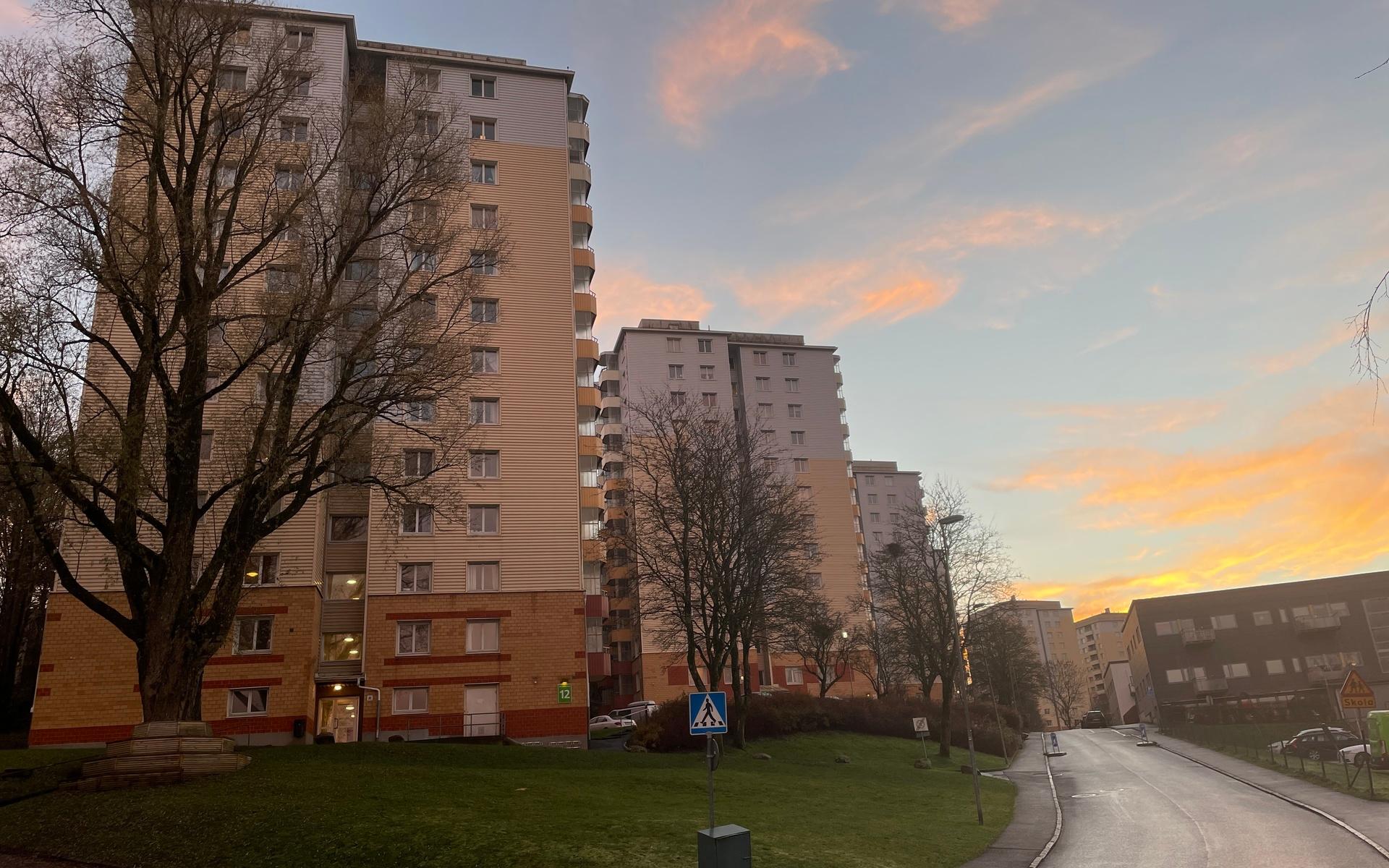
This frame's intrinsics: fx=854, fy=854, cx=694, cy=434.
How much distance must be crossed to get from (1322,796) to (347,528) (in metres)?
39.2

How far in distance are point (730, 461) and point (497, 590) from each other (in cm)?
1223

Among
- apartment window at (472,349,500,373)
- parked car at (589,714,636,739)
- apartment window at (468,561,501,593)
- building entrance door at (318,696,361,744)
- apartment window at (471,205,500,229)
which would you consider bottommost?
parked car at (589,714,636,739)

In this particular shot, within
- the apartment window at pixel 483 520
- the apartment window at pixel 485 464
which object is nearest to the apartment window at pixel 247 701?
the apartment window at pixel 483 520

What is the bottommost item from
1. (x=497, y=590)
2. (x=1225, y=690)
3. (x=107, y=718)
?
(x=1225, y=690)

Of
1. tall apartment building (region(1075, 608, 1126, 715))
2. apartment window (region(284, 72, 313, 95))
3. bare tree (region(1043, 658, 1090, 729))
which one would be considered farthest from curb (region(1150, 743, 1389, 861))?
tall apartment building (region(1075, 608, 1126, 715))

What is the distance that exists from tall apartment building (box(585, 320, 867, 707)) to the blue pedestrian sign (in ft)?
194

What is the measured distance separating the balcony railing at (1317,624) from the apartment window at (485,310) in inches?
3198

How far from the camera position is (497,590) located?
3894 centimetres

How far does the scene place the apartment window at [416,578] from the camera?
38.6 m

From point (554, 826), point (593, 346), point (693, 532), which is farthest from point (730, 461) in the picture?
point (554, 826)

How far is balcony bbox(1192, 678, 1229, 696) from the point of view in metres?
81.9

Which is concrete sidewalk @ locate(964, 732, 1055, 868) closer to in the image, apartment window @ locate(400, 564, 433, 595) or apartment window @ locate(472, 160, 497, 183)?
apartment window @ locate(400, 564, 433, 595)

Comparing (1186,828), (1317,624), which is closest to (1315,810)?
(1186,828)

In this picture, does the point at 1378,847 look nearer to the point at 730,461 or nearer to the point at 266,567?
the point at 730,461
